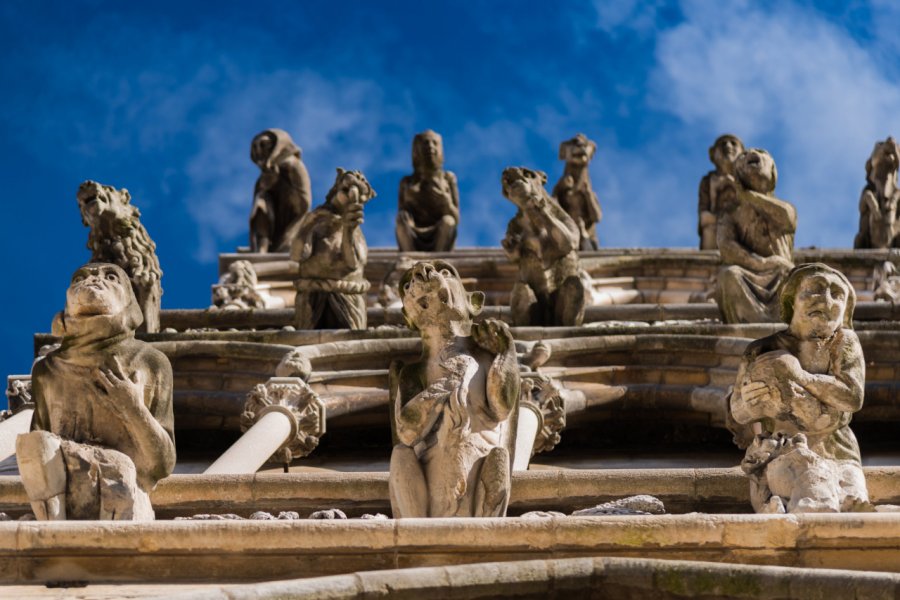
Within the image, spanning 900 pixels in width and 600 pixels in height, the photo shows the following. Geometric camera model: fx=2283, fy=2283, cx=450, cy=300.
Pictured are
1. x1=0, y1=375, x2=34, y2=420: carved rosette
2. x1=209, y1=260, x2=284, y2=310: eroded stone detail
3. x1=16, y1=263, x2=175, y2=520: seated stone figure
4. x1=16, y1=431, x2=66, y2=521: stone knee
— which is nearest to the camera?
x1=16, y1=431, x2=66, y2=521: stone knee

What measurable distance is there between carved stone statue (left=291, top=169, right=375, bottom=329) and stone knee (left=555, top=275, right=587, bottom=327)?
2261mm

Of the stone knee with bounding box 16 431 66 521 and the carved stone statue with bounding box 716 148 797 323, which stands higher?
the carved stone statue with bounding box 716 148 797 323

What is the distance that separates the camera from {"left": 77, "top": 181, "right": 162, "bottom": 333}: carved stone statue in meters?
25.4

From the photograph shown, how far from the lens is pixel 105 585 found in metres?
12.2

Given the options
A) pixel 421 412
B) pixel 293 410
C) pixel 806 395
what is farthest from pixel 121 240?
pixel 806 395

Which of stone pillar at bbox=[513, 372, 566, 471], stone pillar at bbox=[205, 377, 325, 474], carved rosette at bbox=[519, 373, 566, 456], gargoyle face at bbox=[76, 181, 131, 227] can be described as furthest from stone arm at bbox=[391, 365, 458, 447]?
gargoyle face at bbox=[76, 181, 131, 227]

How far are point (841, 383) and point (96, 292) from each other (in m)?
4.69

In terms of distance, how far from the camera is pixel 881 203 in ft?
123

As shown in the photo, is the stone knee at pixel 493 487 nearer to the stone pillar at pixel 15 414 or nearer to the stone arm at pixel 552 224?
the stone pillar at pixel 15 414

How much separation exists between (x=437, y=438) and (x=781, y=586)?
3.08m

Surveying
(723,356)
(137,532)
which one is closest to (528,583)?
(137,532)

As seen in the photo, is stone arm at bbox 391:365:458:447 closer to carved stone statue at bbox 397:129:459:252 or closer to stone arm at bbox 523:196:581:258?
stone arm at bbox 523:196:581:258

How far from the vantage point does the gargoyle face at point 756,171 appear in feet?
84.6

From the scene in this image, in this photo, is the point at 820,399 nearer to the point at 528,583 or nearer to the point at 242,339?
the point at 528,583
